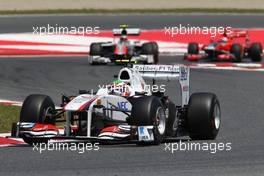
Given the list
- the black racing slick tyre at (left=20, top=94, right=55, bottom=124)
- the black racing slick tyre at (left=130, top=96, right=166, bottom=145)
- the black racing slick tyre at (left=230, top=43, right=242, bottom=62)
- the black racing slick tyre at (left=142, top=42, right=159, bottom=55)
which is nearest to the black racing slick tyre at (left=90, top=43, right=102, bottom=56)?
the black racing slick tyre at (left=142, top=42, right=159, bottom=55)

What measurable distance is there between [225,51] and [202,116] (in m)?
14.7

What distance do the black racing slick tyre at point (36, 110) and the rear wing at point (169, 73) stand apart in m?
1.74

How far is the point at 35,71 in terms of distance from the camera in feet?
73.1

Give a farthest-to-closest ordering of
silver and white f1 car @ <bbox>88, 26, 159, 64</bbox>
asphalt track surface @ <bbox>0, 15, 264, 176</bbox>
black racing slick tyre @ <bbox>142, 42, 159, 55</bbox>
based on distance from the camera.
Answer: black racing slick tyre @ <bbox>142, 42, 159, 55</bbox>, silver and white f1 car @ <bbox>88, 26, 159, 64</bbox>, asphalt track surface @ <bbox>0, 15, 264, 176</bbox>

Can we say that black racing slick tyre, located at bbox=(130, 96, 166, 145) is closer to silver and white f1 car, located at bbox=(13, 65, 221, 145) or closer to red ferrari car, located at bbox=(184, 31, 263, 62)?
silver and white f1 car, located at bbox=(13, 65, 221, 145)

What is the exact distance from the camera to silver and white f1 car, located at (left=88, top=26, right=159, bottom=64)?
24.5 m

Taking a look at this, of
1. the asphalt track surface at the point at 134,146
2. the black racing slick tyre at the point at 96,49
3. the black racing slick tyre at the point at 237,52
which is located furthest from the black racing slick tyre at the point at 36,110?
the black racing slick tyre at the point at 237,52

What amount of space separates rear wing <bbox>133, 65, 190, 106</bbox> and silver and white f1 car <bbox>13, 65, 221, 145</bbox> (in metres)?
0.01

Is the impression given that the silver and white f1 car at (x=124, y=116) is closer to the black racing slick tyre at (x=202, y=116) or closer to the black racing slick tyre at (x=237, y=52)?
the black racing slick tyre at (x=202, y=116)

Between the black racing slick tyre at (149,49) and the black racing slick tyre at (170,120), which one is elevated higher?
the black racing slick tyre at (170,120)

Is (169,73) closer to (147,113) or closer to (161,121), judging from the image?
(161,121)

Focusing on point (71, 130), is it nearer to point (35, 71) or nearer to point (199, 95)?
point (199, 95)

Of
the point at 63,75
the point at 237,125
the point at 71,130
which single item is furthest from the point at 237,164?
the point at 63,75

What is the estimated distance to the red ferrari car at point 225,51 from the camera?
25953mm
